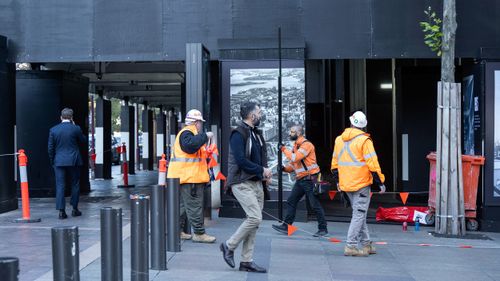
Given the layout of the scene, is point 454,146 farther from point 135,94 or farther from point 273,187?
point 135,94

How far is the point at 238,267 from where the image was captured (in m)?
7.54

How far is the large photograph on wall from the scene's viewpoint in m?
11.5

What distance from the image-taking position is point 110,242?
5238 millimetres

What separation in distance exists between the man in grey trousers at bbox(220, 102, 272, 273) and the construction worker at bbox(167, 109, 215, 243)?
4.54ft

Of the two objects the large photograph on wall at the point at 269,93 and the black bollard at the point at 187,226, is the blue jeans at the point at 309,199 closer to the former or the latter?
the large photograph on wall at the point at 269,93

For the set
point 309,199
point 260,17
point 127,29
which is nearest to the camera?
point 309,199

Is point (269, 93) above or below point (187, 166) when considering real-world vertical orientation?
above

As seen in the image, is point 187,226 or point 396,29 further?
point 396,29

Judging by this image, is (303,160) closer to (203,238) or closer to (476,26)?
(203,238)

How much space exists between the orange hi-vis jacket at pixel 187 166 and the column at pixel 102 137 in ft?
44.2

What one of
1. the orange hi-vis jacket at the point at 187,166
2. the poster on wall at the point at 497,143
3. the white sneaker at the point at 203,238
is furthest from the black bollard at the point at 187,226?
the poster on wall at the point at 497,143

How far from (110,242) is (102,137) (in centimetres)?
1701

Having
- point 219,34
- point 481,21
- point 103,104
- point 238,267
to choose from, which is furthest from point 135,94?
point 238,267

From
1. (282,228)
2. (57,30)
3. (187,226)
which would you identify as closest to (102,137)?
(57,30)
